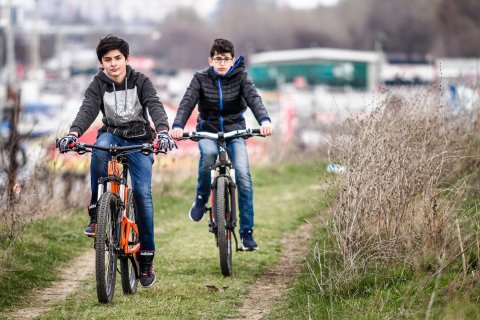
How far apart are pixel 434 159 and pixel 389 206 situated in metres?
0.76

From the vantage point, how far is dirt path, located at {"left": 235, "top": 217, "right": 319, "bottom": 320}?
26.2ft

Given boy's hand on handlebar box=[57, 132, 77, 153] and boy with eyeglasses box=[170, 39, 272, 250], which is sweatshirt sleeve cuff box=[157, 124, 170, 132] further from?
boy with eyeglasses box=[170, 39, 272, 250]

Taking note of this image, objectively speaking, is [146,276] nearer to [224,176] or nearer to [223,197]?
[223,197]

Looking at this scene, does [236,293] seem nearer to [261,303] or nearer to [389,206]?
[261,303]

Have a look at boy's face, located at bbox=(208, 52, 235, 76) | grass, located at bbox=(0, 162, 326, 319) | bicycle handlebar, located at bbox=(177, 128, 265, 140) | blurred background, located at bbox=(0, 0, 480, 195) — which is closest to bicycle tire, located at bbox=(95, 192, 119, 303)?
grass, located at bbox=(0, 162, 326, 319)

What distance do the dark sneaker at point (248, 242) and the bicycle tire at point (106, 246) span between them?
2.09 m

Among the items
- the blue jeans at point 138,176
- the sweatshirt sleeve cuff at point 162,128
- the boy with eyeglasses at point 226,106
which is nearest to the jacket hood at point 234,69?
the boy with eyeglasses at point 226,106

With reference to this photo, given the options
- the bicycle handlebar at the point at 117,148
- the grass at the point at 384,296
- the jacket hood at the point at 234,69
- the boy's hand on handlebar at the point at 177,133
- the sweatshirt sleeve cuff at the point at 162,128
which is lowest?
the grass at the point at 384,296

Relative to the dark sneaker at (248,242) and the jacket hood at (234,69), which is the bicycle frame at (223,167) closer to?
the dark sneaker at (248,242)

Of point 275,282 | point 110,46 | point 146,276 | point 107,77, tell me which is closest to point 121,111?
point 107,77

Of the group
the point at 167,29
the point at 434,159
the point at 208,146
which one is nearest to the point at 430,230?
the point at 434,159

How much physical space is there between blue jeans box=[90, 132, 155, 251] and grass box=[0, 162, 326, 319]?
472mm

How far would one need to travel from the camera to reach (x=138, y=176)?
8.15 meters

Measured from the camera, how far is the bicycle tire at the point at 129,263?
317 inches
